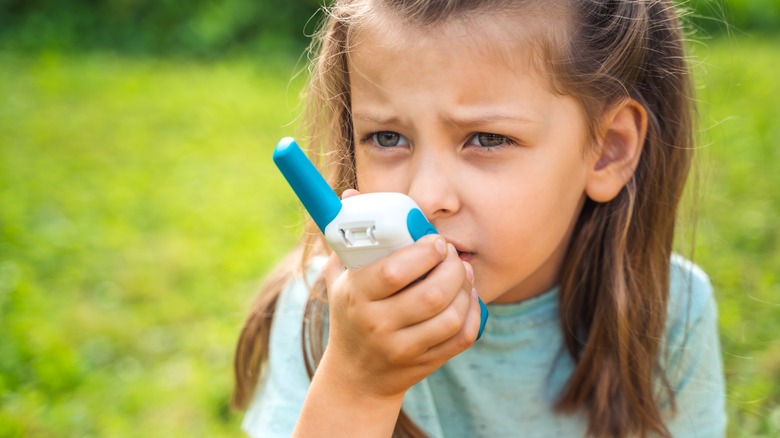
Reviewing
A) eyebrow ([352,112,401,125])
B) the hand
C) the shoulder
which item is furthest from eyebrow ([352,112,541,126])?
the shoulder

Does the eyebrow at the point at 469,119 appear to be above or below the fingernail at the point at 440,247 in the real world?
above

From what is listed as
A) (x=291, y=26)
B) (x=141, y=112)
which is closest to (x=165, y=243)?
(x=141, y=112)

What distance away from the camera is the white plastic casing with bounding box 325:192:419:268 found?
129 cm

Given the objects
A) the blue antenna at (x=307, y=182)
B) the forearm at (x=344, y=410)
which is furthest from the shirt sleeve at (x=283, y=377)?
the blue antenna at (x=307, y=182)

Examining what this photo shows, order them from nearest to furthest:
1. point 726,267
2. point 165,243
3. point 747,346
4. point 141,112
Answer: point 747,346 → point 726,267 → point 165,243 → point 141,112

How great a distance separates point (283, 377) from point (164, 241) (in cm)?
179

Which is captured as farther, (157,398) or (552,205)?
(157,398)

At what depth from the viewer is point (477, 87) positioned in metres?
1.51

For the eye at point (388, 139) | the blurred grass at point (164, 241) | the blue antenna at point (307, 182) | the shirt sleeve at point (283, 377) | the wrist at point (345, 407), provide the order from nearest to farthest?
the blue antenna at point (307, 182), the wrist at point (345, 407), the eye at point (388, 139), the shirt sleeve at point (283, 377), the blurred grass at point (164, 241)

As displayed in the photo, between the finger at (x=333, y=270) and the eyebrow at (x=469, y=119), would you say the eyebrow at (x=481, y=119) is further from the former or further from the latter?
the finger at (x=333, y=270)

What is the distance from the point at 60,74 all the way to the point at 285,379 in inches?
190

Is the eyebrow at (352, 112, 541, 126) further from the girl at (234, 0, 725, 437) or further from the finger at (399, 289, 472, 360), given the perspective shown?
the finger at (399, 289, 472, 360)

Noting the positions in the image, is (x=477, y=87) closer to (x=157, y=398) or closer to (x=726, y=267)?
(x=157, y=398)

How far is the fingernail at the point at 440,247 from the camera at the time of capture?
1312mm
